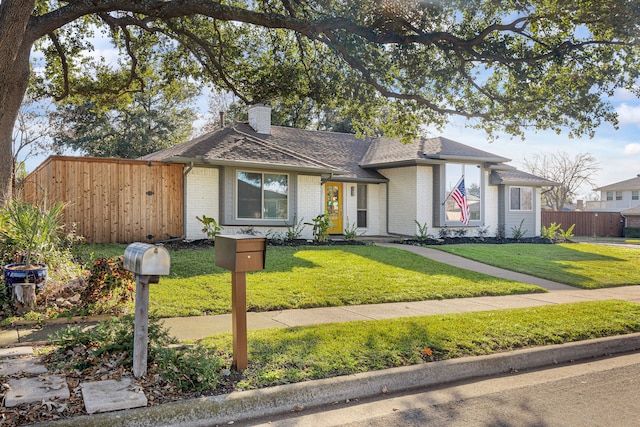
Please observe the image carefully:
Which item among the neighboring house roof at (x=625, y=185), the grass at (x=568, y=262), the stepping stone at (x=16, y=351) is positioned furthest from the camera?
the neighboring house roof at (x=625, y=185)

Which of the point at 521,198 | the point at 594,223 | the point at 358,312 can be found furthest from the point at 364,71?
the point at 594,223

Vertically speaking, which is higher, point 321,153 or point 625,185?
→ point 625,185

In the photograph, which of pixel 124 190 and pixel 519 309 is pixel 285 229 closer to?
pixel 124 190

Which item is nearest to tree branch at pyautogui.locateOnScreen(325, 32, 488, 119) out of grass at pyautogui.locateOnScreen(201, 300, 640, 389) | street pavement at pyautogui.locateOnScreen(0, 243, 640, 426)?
street pavement at pyautogui.locateOnScreen(0, 243, 640, 426)

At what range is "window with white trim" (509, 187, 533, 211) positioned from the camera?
22939 millimetres

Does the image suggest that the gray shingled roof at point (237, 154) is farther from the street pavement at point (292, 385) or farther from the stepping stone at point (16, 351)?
the stepping stone at point (16, 351)

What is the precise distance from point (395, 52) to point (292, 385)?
24.6ft

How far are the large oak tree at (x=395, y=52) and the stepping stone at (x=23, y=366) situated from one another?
14.0ft

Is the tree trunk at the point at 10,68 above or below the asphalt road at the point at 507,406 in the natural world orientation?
above

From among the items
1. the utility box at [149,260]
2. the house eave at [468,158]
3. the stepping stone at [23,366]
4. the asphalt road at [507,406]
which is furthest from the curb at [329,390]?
the house eave at [468,158]

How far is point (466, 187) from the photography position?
2070 centimetres

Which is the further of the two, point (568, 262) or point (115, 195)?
point (568, 262)

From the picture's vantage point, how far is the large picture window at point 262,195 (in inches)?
645

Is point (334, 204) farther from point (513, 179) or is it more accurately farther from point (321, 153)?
point (513, 179)
